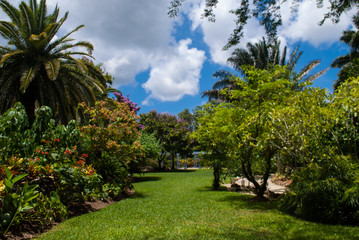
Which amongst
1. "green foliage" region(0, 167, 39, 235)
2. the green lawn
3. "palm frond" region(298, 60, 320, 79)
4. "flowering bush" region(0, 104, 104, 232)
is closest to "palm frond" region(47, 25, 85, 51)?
"flowering bush" region(0, 104, 104, 232)

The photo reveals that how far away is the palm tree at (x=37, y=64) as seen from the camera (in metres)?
12.3

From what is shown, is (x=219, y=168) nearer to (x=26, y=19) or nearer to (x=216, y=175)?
(x=216, y=175)

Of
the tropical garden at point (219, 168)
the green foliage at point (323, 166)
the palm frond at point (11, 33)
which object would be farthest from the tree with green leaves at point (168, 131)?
the green foliage at point (323, 166)

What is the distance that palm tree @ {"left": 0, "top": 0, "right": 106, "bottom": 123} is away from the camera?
1227 cm

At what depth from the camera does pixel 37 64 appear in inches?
498

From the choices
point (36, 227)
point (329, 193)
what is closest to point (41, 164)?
point (36, 227)

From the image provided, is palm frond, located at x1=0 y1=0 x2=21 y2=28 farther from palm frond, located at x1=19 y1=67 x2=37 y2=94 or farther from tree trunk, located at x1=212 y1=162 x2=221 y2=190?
tree trunk, located at x1=212 y1=162 x2=221 y2=190

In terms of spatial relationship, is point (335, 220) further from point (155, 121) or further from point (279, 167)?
point (155, 121)

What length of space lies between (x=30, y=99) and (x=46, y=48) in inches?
103

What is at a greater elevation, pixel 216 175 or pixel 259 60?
pixel 259 60

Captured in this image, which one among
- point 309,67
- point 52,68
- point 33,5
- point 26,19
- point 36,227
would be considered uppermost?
point 309,67

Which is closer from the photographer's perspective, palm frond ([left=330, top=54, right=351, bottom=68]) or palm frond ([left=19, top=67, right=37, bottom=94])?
palm frond ([left=19, top=67, right=37, bottom=94])

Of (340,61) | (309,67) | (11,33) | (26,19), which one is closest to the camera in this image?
(11,33)

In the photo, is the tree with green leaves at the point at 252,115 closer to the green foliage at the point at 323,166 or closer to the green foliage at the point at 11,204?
the green foliage at the point at 323,166
